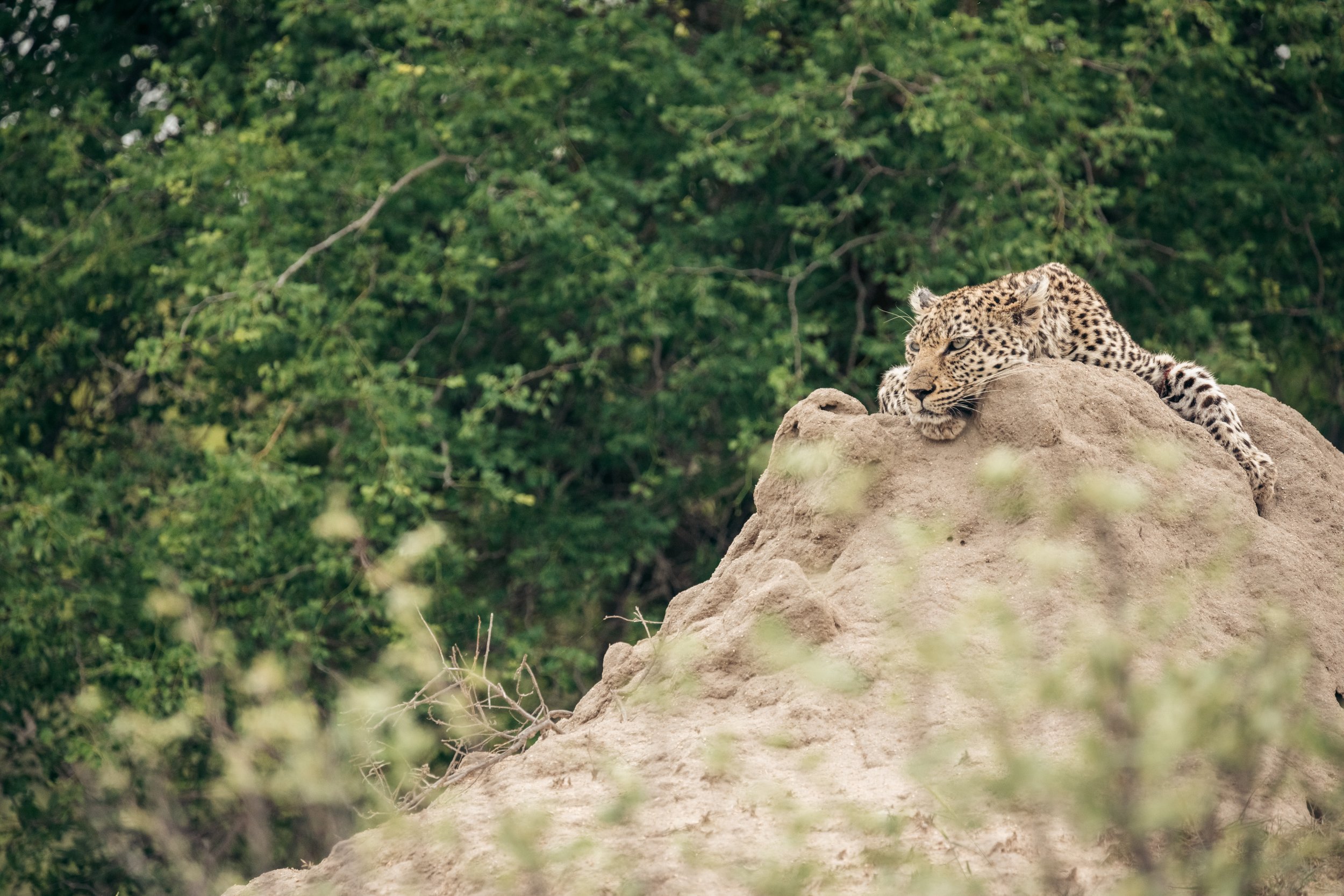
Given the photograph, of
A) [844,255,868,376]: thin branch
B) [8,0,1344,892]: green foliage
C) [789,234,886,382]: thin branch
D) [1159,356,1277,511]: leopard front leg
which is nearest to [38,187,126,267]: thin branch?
[8,0,1344,892]: green foliage

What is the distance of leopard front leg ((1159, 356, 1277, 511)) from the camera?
259 inches

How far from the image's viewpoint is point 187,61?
13.6 meters

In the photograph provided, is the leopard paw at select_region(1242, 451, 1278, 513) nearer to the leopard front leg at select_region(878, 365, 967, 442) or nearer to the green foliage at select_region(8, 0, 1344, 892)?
the leopard front leg at select_region(878, 365, 967, 442)

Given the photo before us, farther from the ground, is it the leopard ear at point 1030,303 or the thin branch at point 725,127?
the leopard ear at point 1030,303

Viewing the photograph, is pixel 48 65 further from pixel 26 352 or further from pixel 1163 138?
pixel 1163 138

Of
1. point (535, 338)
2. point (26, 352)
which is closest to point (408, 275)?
point (535, 338)

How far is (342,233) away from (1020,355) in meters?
6.92

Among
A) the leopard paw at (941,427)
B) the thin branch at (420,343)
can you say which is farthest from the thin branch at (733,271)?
the leopard paw at (941,427)

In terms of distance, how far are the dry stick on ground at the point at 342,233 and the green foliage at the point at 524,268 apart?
80 mm

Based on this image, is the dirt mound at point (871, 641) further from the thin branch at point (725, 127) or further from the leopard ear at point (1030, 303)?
the thin branch at point (725, 127)

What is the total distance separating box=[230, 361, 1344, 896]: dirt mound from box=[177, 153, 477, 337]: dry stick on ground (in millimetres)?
6309

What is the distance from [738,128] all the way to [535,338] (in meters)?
2.56

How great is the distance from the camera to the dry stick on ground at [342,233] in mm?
11914

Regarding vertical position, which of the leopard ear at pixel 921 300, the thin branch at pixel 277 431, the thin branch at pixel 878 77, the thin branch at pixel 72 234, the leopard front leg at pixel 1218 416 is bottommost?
the thin branch at pixel 277 431
